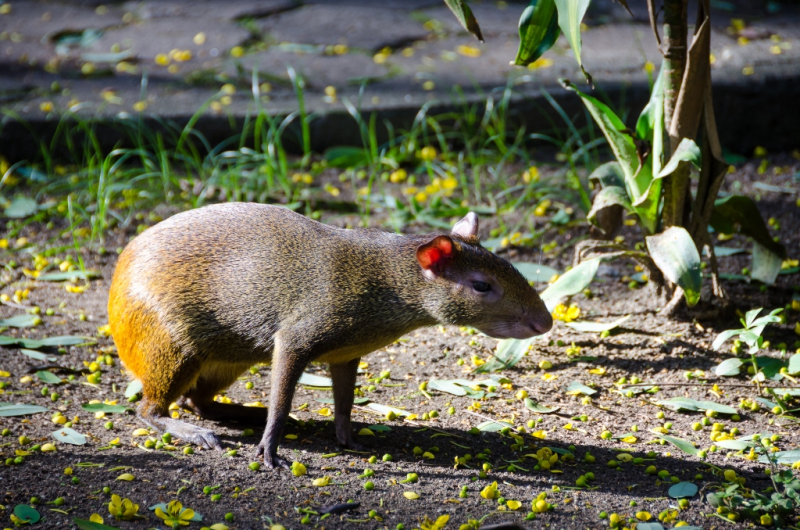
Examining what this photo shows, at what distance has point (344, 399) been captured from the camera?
3.25m

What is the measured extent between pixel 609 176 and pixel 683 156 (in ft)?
1.96

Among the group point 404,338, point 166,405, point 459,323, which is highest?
point 459,323

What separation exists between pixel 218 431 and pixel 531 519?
132 cm

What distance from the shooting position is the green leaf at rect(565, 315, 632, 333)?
158 inches

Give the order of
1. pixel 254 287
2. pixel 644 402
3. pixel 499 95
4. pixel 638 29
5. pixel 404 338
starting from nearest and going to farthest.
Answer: pixel 254 287 → pixel 644 402 → pixel 404 338 → pixel 499 95 → pixel 638 29

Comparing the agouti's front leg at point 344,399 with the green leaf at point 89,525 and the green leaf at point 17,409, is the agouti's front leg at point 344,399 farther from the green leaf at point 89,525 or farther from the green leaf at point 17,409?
the green leaf at point 17,409

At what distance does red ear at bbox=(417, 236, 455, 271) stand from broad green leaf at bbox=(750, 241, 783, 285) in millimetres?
1925

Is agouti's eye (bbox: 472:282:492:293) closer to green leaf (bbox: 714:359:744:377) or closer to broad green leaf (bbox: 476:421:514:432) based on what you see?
broad green leaf (bbox: 476:421:514:432)

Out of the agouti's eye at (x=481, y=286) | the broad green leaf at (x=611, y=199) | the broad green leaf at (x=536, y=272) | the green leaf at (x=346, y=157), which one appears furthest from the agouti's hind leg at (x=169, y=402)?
the green leaf at (x=346, y=157)

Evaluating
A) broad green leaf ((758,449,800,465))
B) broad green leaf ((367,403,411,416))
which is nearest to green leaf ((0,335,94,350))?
broad green leaf ((367,403,411,416))

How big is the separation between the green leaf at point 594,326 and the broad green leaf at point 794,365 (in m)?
0.74

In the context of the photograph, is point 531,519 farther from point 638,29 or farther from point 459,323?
point 638,29

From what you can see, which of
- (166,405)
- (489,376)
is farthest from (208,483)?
(489,376)

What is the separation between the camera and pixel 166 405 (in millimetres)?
3250
